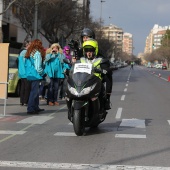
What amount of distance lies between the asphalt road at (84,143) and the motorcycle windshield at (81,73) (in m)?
1.08

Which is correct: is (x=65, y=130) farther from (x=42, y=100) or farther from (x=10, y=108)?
(x=42, y=100)

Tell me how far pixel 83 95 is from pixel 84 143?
0.91m

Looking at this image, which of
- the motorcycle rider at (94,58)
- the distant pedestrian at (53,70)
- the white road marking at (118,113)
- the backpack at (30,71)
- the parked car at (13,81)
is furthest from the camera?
the parked car at (13,81)

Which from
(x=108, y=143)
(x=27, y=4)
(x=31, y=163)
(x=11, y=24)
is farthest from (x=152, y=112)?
(x=11, y=24)

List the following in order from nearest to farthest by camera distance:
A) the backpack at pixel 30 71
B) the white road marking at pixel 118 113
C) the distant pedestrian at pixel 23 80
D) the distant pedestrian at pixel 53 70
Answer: the white road marking at pixel 118 113 < the backpack at pixel 30 71 < the distant pedestrian at pixel 23 80 < the distant pedestrian at pixel 53 70

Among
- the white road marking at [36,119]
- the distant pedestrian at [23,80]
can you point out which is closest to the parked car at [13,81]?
the distant pedestrian at [23,80]

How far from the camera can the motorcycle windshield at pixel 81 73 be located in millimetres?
8391

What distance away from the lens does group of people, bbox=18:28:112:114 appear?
923 cm

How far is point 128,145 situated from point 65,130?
79.2 inches

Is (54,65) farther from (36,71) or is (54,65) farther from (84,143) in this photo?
(84,143)

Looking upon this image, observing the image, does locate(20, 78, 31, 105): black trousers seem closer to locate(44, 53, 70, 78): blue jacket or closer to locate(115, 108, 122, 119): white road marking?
locate(44, 53, 70, 78): blue jacket

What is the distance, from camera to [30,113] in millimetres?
12242

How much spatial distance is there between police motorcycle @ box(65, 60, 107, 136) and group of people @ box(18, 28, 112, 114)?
0.42 meters

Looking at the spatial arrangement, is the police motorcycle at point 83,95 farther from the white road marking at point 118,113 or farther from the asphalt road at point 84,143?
the white road marking at point 118,113
